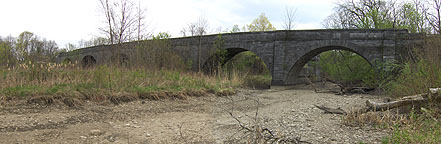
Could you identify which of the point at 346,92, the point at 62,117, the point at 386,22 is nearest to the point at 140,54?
the point at 62,117

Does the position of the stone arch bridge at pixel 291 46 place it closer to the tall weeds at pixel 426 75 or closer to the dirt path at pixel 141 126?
the dirt path at pixel 141 126

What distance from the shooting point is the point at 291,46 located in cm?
1511

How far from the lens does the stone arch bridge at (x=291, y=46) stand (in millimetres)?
13070

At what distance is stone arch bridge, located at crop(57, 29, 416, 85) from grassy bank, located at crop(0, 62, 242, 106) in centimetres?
302

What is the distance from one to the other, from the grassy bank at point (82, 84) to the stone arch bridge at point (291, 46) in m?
3.02

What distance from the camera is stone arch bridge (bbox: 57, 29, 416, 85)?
13.1 m

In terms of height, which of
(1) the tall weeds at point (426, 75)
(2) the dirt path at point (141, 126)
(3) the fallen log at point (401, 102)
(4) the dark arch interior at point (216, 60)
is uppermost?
(4) the dark arch interior at point (216, 60)

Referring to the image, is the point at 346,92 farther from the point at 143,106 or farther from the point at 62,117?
the point at 62,117

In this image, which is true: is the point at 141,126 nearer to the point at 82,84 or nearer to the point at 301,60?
the point at 82,84

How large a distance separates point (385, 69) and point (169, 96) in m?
10.5

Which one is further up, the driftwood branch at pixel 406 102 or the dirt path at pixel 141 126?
the driftwood branch at pixel 406 102

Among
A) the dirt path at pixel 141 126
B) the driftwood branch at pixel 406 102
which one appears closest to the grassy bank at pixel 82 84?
the dirt path at pixel 141 126

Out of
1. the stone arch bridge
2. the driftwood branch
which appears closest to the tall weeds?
the driftwood branch

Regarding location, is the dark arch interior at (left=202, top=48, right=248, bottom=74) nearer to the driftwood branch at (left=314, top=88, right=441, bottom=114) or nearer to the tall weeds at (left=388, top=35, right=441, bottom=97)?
the tall weeds at (left=388, top=35, right=441, bottom=97)
